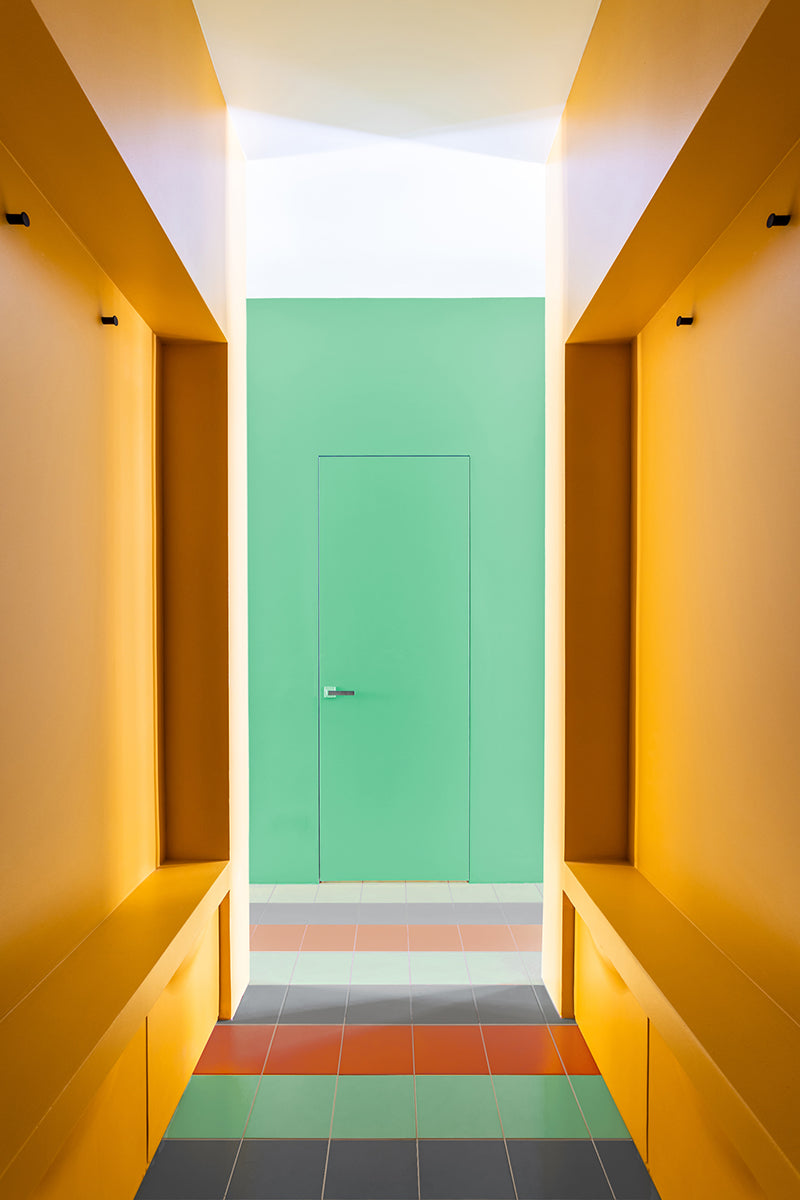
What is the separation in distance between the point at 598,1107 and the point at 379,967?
1202 millimetres

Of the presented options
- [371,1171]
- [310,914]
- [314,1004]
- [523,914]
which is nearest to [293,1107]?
[371,1171]

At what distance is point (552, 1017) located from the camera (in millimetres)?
2904

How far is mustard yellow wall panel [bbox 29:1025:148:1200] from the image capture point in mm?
1572

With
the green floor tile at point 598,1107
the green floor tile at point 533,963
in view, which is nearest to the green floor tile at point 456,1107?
the green floor tile at point 598,1107

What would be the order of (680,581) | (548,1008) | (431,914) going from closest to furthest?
1. (680,581)
2. (548,1008)
3. (431,914)

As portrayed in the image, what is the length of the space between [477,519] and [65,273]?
2.89 meters

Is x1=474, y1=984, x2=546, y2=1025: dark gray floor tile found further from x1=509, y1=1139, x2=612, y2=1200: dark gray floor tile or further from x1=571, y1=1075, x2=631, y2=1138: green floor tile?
x1=509, y1=1139, x2=612, y2=1200: dark gray floor tile

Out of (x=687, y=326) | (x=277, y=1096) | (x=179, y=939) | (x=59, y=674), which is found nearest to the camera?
(x=59, y=674)

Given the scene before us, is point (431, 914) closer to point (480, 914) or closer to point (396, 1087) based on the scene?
point (480, 914)

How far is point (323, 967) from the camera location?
3338mm

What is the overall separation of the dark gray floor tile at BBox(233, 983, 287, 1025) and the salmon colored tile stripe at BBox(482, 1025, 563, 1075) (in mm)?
787

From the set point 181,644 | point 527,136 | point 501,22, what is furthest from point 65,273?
point 527,136

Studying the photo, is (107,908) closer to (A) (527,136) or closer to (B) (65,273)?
(B) (65,273)

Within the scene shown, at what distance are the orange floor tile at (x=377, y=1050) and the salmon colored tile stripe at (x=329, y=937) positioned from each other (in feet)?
2.36
